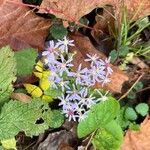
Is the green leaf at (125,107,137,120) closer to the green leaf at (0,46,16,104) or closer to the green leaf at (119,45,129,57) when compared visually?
the green leaf at (119,45,129,57)

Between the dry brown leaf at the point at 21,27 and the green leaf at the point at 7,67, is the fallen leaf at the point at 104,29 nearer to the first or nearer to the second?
the dry brown leaf at the point at 21,27

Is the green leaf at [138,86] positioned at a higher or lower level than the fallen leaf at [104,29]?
lower

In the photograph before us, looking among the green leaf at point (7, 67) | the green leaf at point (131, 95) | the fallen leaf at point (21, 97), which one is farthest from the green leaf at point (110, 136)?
the green leaf at point (7, 67)

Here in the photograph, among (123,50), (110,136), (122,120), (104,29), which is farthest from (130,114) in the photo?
(104,29)

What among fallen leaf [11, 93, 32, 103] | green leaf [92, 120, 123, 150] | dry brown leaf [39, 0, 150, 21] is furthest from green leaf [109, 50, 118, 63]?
fallen leaf [11, 93, 32, 103]

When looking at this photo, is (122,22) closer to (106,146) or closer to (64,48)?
(64,48)

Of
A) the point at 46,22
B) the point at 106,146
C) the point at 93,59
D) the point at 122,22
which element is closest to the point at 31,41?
the point at 46,22

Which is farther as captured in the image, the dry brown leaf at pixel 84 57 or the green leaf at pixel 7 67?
the dry brown leaf at pixel 84 57

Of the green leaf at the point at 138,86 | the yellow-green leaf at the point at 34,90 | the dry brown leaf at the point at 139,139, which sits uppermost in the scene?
the green leaf at the point at 138,86
